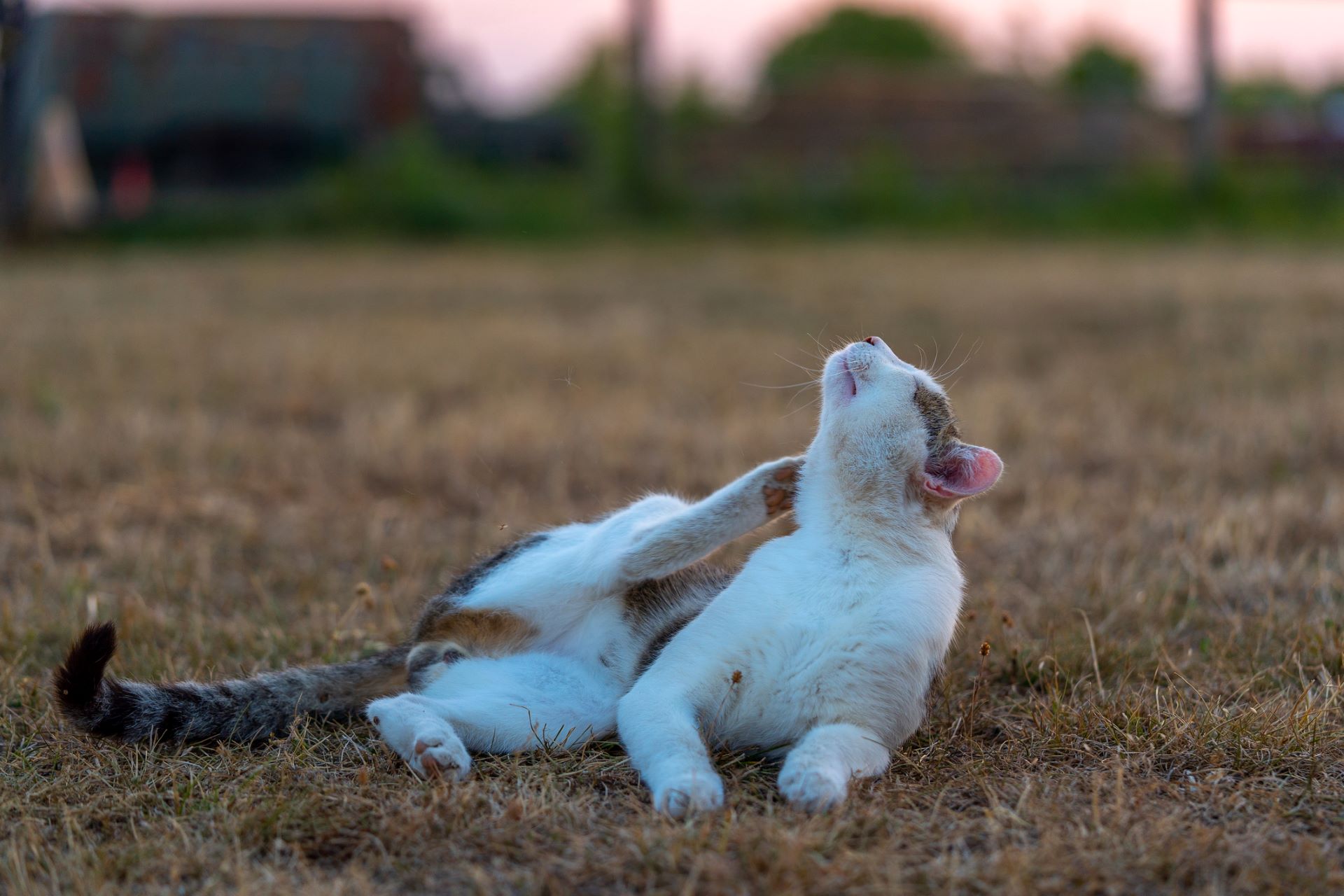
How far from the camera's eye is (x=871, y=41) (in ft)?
140

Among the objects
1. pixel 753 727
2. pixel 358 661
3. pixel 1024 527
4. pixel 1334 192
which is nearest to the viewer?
pixel 753 727

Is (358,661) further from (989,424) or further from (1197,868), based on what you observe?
(989,424)

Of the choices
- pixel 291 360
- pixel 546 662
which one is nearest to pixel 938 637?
pixel 546 662

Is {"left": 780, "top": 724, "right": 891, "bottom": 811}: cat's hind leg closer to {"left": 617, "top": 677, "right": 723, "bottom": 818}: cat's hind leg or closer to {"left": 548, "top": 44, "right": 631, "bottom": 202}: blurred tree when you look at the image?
{"left": 617, "top": 677, "right": 723, "bottom": 818}: cat's hind leg

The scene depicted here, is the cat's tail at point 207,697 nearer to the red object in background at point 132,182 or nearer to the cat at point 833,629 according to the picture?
the cat at point 833,629

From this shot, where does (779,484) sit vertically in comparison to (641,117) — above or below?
below

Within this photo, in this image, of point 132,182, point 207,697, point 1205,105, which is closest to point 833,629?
point 207,697

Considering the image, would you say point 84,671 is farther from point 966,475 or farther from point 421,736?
point 966,475

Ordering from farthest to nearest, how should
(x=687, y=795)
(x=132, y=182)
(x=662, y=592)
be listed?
1. (x=132, y=182)
2. (x=662, y=592)
3. (x=687, y=795)

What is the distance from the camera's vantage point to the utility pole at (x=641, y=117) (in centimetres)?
1558

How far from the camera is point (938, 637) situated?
2463 millimetres

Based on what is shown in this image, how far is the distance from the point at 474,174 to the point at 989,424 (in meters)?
13.0

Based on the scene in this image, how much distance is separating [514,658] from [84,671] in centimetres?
83

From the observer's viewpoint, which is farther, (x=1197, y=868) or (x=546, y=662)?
(x=546, y=662)
